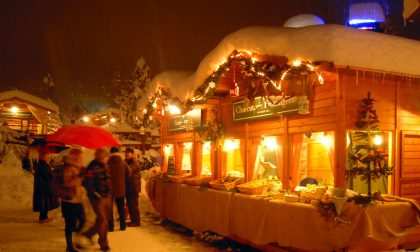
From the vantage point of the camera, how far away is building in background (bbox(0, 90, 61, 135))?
3275 cm

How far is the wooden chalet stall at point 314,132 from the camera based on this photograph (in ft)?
22.3

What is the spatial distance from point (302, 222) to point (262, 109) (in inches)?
128

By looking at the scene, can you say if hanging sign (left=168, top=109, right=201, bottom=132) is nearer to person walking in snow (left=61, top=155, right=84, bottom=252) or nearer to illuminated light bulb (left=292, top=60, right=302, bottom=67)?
person walking in snow (left=61, top=155, right=84, bottom=252)

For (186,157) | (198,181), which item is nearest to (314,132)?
(198,181)

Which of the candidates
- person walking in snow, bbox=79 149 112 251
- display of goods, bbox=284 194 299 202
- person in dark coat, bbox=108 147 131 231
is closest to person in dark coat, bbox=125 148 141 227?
person in dark coat, bbox=108 147 131 231

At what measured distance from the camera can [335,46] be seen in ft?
22.1

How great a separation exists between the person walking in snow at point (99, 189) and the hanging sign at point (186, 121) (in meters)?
5.14

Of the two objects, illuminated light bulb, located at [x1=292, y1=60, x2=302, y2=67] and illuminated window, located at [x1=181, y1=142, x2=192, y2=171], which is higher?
illuminated light bulb, located at [x1=292, y1=60, x2=302, y2=67]

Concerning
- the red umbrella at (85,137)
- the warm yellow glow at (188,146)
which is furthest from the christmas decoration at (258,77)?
the warm yellow glow at (188,146)

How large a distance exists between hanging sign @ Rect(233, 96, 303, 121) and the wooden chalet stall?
0.08ft

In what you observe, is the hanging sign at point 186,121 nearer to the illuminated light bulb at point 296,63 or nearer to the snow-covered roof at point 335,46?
the snow-covered roof at point 335,46

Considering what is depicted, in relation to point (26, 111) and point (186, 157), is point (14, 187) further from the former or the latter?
point (26, 111)

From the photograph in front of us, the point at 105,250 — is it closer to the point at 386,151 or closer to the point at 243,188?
the point at 243,188

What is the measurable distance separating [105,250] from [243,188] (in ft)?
10.6
